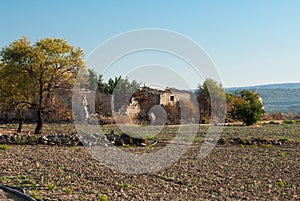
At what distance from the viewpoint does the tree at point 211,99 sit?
136ft

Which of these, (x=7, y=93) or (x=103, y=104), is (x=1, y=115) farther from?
(x=7, y=93)

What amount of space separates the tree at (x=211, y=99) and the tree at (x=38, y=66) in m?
19.0

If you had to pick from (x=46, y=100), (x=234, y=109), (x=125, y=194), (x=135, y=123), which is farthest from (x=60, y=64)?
(x=234, y=109)

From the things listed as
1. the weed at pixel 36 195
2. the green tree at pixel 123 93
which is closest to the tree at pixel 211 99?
the green tree at pixel 123 93

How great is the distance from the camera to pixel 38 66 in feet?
80.0

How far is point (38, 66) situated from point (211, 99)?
921 inches

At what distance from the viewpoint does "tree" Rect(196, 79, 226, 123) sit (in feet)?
136

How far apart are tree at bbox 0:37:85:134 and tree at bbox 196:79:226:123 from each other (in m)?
19.0

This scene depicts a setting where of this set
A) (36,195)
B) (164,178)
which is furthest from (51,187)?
(164,178)

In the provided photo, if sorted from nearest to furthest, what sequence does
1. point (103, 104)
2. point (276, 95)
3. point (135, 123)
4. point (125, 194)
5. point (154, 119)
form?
point (125, 194) → point (135, 123) → point (154, 119) → point (103, 104) → point (276, 95)

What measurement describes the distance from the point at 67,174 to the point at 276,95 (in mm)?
175991

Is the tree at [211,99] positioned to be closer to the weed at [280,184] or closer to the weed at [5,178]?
the weed at [280,184]

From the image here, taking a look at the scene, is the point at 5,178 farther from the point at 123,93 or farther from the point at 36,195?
the point at 123,93

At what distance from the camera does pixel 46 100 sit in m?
25.1
